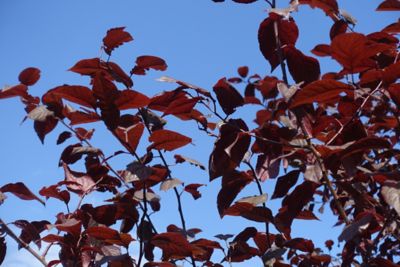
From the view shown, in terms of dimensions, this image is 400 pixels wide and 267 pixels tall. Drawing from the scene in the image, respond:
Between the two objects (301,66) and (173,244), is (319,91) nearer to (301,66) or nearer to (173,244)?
(301,66)

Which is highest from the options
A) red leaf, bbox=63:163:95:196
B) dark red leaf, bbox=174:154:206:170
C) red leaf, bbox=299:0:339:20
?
red leaf, bbox=299:0:339:20

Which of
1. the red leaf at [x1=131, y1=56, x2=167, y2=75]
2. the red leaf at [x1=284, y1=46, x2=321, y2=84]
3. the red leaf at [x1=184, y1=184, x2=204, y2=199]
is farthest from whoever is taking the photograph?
the red leaf at [x1=184, y1=184, x2=204, y2=199]

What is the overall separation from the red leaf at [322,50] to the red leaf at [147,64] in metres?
0.54

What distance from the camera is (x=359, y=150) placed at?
98cm

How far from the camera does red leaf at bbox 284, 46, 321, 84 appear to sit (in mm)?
1065

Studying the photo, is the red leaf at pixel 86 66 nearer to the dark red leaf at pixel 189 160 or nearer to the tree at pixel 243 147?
the tree at pixel 243 147

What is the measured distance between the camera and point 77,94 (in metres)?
1.13

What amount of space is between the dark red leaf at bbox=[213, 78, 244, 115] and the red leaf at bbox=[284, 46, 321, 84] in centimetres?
18

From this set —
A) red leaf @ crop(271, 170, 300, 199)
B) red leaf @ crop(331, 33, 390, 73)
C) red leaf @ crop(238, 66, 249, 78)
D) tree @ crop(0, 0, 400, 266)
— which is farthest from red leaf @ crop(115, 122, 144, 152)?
red leaf @ crop(238, 66, 249, 78)

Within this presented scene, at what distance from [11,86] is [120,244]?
68 cm

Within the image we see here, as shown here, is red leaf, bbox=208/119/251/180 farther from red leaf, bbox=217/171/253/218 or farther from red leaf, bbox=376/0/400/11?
red leaf, bbox=376/0/400/11

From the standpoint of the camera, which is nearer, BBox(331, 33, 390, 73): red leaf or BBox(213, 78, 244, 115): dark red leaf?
BBox(331, 33, 390, 73): red leaf

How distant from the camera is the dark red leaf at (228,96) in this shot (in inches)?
46.1

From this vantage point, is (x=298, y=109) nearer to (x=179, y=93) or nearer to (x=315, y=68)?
(x=315, y=68)
